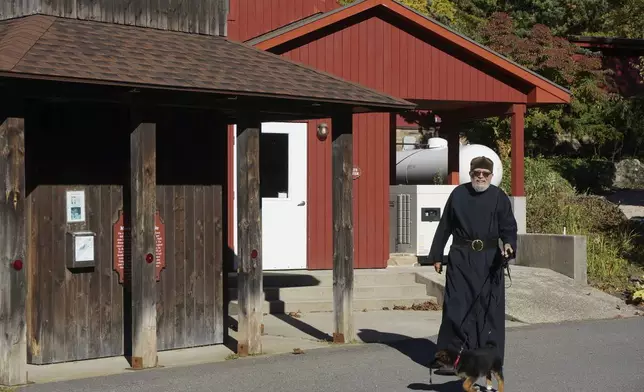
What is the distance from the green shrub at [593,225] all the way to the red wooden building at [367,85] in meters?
1.33

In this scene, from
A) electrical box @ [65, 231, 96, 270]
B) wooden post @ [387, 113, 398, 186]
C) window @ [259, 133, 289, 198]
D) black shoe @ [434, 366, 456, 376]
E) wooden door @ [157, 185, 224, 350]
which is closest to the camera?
black shoe @ [434, 366, 456, 376]

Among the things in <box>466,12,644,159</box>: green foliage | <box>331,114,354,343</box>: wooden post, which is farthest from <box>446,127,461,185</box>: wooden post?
<box>331,114,354,343</box>: wooden post

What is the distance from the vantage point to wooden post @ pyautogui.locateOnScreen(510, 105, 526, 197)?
63.6ft

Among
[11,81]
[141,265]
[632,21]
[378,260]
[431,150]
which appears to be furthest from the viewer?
[632,21]

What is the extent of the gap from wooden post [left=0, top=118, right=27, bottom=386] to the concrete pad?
23.9 ft

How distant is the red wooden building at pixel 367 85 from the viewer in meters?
17.6

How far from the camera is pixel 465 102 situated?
19.2m

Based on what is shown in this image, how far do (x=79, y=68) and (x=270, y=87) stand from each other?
2077mm

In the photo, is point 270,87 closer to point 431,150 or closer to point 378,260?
point 378,260

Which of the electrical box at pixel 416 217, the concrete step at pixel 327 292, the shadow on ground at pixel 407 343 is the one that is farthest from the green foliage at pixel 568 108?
the shadow on ground at pixel 407 343

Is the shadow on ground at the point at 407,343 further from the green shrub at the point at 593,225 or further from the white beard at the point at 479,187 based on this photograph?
the green shrub at the point at 593,225

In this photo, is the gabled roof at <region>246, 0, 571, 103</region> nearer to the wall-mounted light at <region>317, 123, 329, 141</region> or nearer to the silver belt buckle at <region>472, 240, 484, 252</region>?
the wall-mounted light at <region>317, 123, 329, 141</region>

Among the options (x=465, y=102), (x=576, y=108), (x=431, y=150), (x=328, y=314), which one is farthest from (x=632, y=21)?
(x=328, y=314)

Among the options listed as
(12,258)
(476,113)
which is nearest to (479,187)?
(12,258)
